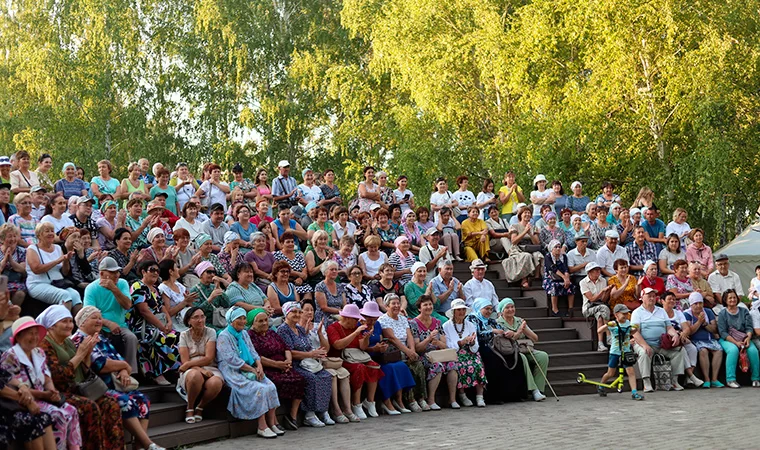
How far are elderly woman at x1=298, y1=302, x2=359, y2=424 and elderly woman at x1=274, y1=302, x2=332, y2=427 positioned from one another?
0.08 feet

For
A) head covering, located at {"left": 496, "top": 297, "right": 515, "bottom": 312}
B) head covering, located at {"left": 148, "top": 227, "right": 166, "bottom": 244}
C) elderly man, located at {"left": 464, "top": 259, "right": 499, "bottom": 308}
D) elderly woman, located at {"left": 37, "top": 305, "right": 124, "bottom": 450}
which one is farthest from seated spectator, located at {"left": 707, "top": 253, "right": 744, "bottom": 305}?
elderly woman, located at {"left": 37, "top": 305, "right": 124, "bottom": 450}

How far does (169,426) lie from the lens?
9.55 m

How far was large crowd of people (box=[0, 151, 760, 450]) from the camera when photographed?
8617 millimetres

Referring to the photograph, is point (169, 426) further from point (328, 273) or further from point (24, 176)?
point (24, 176)

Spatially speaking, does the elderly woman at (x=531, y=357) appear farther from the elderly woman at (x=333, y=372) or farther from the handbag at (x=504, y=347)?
the elderly woman at (x=333, y=372)

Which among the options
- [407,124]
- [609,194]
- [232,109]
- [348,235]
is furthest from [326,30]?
[348,235]

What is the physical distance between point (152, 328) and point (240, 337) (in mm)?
916

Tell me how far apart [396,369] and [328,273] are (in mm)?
1564

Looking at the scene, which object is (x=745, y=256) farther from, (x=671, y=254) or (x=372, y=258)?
(x=372, y=258)

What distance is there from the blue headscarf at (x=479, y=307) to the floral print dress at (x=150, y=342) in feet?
14.3

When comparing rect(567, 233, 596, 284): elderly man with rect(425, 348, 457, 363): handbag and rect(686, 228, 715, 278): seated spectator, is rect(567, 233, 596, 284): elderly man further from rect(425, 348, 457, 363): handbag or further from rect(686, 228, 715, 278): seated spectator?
rect(425, 348, 457, 363): handbag

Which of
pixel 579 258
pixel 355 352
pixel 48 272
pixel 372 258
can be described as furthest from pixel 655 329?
pixel 48 272

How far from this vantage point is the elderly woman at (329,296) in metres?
12.4

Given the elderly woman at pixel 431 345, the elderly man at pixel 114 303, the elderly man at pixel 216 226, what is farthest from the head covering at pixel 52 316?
the elderly woman at pixel 431 345
